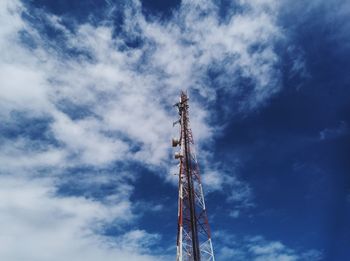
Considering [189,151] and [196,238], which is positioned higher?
[189,151]

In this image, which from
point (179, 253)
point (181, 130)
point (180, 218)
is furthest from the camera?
point (181, 130)

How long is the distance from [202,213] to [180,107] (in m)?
17.1

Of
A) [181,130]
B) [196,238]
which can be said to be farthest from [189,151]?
[196,238]

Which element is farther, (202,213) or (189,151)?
(189,151)

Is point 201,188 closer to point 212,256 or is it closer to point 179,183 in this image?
point 179,183

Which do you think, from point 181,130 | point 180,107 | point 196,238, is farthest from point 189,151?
Result: point 196,238

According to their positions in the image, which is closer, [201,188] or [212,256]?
[212,256]

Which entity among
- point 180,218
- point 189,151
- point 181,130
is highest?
point 181,130

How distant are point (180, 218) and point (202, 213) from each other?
3.36m

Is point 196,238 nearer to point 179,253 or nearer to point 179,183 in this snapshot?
point 179,253

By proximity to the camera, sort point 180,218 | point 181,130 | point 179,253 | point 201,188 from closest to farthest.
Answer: point 179,253 → point 180,218 → point 201,188 → point 181,130

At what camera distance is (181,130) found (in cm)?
4984

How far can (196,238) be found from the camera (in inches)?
1592

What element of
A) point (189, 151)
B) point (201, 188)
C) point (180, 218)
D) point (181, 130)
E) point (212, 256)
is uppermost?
point (181, 130)
